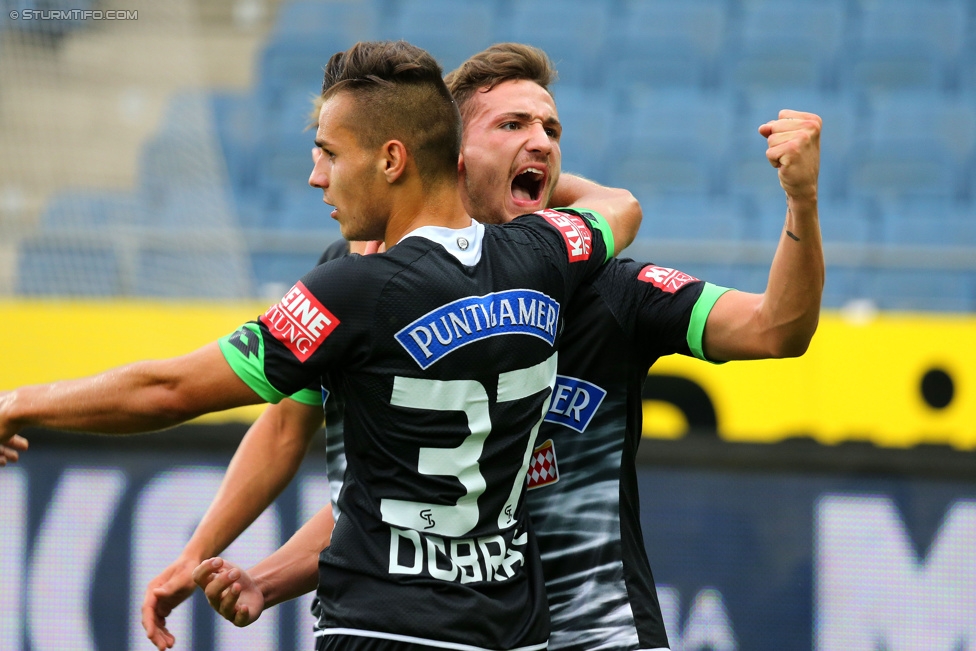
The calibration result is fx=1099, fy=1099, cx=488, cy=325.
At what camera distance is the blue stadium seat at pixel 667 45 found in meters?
8.56

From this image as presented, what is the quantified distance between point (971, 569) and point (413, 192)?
7.49 feet

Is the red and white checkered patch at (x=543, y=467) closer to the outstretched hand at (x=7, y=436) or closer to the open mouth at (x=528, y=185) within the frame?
the open mouth at (x=528, y=185)

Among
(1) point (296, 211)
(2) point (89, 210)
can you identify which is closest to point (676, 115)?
(1) point (296, 211)

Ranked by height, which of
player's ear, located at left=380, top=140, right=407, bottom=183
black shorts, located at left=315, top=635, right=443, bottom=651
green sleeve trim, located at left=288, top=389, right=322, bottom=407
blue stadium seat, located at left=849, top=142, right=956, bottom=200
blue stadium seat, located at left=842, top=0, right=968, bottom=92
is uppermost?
blue stadium seat, located at left=842, top=0, right=968, bottom=92

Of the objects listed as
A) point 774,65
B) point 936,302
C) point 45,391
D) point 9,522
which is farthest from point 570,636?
point 774,65

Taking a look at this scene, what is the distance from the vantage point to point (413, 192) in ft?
6.49

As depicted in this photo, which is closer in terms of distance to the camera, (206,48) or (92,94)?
(92,94)

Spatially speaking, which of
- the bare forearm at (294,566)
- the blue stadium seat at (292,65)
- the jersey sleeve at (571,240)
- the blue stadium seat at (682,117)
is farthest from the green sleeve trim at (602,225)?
the blue stadium seat at (292,65)

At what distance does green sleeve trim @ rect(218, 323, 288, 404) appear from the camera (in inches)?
72.4

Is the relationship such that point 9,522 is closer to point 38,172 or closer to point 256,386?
point 256,386

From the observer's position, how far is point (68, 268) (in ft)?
19.4

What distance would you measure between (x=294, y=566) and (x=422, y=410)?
648 millimetres

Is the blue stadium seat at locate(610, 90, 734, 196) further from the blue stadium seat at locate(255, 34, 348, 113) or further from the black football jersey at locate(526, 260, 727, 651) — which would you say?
the black football jersey at locate(526, 260, 727, 651)

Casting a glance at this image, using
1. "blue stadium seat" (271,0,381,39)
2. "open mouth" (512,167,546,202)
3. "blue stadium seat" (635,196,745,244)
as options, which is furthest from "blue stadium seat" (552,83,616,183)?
"open mouth" (512,167,546,202)
